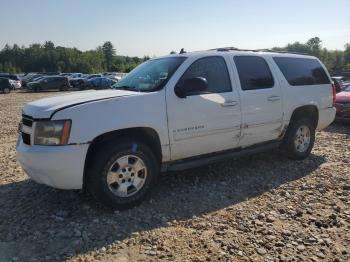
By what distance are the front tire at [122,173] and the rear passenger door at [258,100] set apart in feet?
5.37

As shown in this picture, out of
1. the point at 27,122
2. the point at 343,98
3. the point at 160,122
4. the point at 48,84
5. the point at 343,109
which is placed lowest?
the point at 343,109

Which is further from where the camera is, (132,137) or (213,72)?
(213,72)

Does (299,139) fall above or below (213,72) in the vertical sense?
below

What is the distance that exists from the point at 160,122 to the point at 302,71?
3.27 m

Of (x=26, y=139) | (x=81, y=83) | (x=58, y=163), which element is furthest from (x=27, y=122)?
(x=81, y=83)

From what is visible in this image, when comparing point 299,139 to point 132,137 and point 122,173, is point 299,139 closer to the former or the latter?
point 132,137

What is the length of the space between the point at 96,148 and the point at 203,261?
177cm

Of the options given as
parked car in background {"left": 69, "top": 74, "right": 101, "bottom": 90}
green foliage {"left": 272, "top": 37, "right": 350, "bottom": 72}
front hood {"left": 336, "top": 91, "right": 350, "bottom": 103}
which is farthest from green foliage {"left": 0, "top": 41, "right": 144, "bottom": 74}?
front hood {"left": 336, "top": 91, "right": 350, "bottom": 103}

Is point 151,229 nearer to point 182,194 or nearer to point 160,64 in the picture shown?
point 182,194

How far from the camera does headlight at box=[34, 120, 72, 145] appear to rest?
13.1ft

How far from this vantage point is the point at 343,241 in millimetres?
3861

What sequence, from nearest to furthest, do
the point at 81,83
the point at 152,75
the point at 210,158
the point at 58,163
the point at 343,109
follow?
the point at 58,163 → the point at 152,75 → the point at 210,158 → the point at 343,109 → the point at 81,83

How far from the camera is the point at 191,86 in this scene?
4.63 m

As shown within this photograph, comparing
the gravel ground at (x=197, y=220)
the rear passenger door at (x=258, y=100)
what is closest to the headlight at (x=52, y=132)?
the gravel ground at (x=197, y=220)
